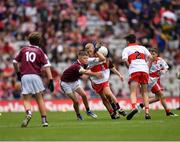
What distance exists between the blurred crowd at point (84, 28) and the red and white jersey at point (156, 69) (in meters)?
9.71

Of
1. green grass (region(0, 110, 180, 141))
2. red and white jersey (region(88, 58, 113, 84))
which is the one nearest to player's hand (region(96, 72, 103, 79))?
red and white jersey (region(88, 58, 113, 84))

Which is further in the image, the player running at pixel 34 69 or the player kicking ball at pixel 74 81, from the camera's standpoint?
the player kicking ball at pixel 74 81

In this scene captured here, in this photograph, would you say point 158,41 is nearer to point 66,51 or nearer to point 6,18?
point 66,51

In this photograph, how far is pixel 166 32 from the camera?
35844 mm

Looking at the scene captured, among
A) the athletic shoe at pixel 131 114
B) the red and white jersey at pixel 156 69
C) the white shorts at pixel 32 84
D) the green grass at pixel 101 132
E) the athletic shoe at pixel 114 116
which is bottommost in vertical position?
the athletic shoe at pixel 114 116

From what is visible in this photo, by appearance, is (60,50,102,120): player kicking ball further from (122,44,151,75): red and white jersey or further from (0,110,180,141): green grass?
(0,110,180,141): green grass

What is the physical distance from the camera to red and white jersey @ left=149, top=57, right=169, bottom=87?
23.2 meters

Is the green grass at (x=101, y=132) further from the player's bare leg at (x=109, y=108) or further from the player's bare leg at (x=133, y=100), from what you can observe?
the player's bare leg at (x=109, y=108)

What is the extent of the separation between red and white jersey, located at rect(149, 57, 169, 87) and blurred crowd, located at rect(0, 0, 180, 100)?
9705 millimetres

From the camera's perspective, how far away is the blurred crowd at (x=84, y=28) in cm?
3403

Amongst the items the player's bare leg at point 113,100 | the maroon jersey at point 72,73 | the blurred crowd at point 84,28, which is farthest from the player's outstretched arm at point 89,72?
the blurred crowd at point 84,28

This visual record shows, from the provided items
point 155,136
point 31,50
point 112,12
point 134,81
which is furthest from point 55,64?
point 155,136

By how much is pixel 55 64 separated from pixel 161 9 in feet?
20.6

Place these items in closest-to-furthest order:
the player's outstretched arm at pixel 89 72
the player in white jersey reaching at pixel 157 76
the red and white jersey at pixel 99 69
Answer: the player's outstretched arm at pixel 89 72
the red and white jersey at pixel 99 69
the player in white jersey reaching at pixel 157 76
